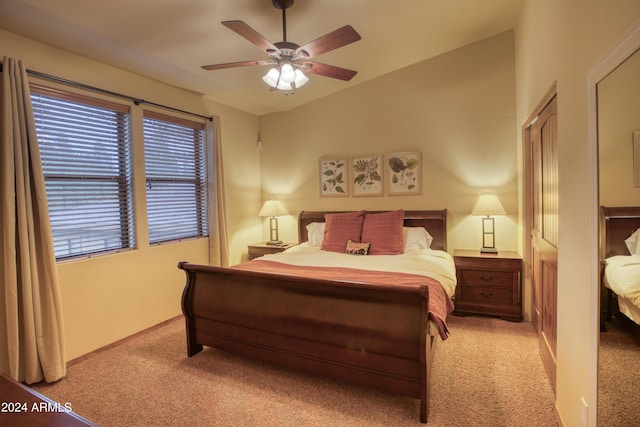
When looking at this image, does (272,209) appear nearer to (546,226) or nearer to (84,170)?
(84,170)

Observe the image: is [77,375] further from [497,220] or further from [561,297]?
[497,220]

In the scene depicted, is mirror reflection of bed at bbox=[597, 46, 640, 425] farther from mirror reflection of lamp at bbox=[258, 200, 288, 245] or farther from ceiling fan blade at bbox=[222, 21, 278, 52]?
mirror reflection of lamp at bbox=[258, 200, 288, 245]

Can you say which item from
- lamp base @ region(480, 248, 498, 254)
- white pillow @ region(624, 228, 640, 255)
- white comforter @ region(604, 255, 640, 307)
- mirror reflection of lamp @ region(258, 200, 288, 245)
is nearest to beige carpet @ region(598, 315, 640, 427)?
white comforter @ region(604, 255, 640, 307)

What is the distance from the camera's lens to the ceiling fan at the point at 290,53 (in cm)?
205

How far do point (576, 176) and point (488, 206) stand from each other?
79.0 inches

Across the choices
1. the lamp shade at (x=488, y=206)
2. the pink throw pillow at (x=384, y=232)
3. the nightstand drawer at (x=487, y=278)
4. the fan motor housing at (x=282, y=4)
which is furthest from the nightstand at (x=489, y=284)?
the fan motor housing at (x=282, y=4)

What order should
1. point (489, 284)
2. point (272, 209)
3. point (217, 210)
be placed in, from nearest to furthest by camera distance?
point (489, 284)
point (217, 210)
point (272, 209)

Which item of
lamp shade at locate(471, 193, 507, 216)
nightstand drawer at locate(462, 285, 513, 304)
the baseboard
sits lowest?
the baseboard

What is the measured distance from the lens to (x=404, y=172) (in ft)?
13.6

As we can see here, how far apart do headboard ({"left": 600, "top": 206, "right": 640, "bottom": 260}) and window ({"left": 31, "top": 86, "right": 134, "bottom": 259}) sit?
3504 millimetres

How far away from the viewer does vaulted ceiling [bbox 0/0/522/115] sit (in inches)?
91.1

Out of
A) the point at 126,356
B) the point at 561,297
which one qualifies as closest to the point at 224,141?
the point at 126,356

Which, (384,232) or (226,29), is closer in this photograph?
(226,29)

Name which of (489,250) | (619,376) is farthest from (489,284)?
(619,376)
